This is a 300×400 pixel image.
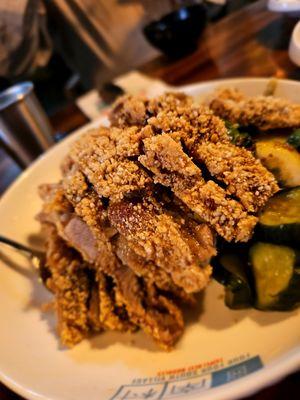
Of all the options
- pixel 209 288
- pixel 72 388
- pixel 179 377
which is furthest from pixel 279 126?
pixel 72 388

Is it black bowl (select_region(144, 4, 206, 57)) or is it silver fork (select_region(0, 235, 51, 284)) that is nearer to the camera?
silver fork (select_region(0, 235, 51, 284))

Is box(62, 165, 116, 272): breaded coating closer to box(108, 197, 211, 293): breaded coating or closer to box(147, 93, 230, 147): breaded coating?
box(108, 197, 211, 293): breaded coating

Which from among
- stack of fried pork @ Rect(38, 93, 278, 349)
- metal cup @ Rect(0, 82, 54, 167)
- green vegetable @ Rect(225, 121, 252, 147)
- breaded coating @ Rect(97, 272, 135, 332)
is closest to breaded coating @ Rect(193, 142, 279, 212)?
stack of fried pork @ Rect(38, 93, 278, 349)

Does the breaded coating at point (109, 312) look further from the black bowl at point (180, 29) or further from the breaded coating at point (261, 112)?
the black bowl at point (180, 29)

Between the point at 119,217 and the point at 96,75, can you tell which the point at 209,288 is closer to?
the point at 119,217

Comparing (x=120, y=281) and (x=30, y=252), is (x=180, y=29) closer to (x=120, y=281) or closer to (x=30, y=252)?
(x=30, y=252)

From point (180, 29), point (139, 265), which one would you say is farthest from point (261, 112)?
point (180, 29)
